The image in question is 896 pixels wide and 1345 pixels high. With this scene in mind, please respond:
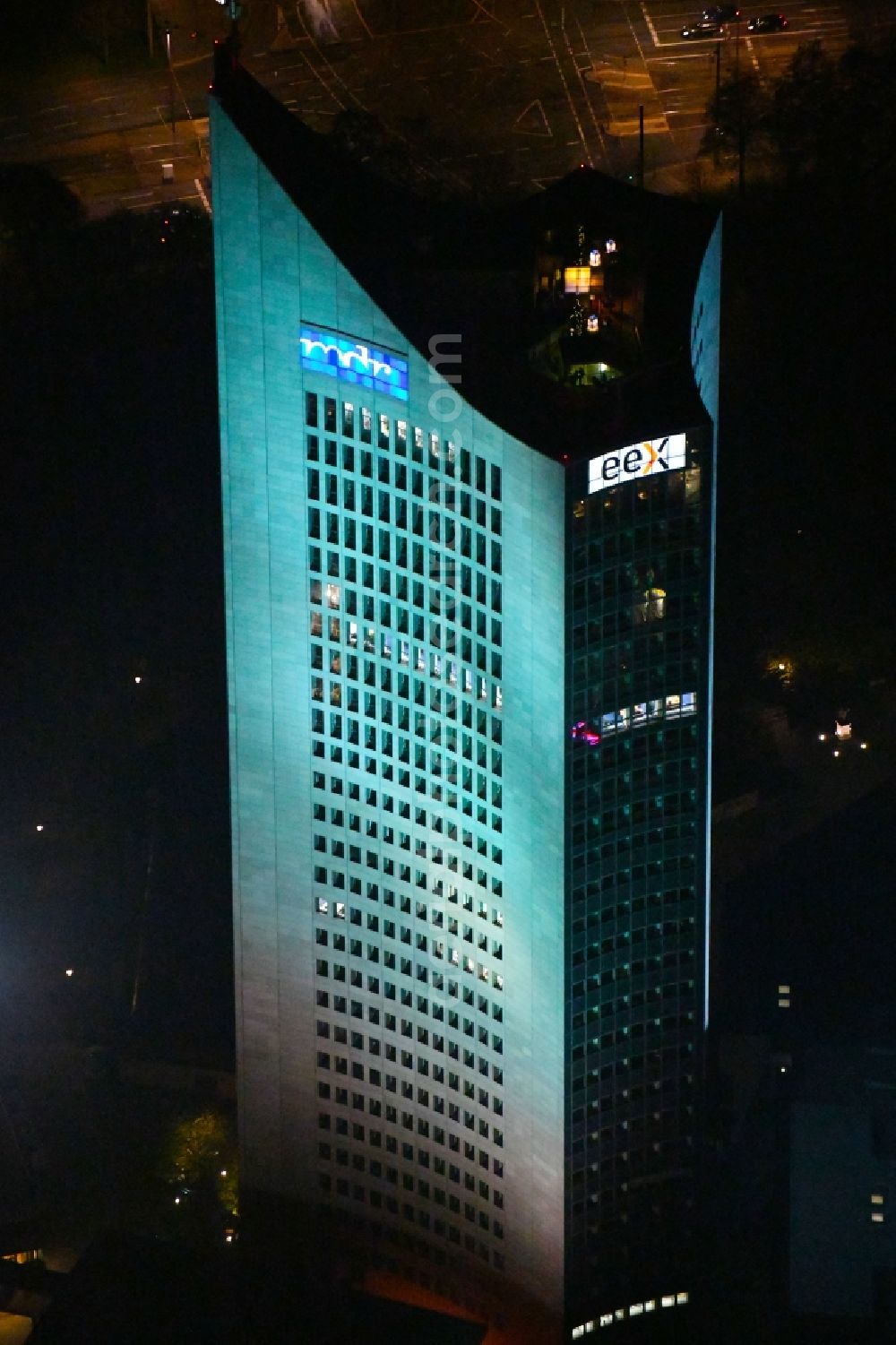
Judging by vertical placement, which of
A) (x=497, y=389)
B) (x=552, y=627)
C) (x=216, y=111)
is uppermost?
(x=216, y=111)

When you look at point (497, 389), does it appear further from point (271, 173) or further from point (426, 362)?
point (271, 173)

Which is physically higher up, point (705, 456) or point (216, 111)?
point (216, 111)

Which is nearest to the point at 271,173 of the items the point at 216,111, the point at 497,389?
the point at 216,111

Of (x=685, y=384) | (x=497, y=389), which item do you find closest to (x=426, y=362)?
(x=497, y=389)

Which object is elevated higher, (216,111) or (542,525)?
(216,111)

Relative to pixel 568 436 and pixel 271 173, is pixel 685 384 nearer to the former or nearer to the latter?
pixel 568 436
